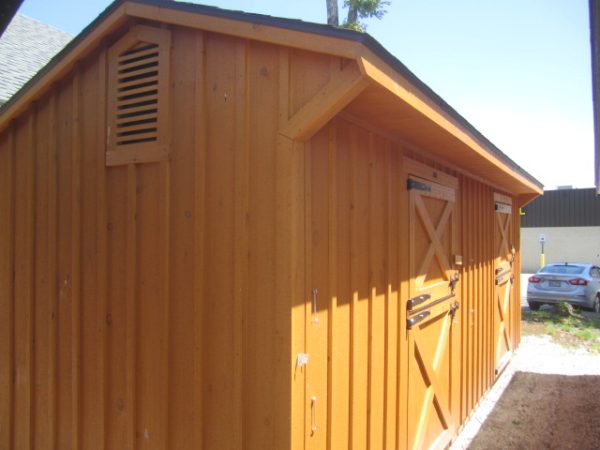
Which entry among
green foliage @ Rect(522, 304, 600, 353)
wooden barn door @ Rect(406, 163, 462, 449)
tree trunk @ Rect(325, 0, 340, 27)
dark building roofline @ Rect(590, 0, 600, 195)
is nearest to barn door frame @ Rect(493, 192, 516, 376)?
dark building roofline @ Rect(590, 0, 600, 195)

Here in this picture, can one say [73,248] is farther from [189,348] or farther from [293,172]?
[293,172]

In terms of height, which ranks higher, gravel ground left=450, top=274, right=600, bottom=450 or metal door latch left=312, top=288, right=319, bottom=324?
metal door latch left=312, top=288, right=319, bottom=324

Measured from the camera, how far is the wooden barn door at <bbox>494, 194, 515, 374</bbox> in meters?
7.05

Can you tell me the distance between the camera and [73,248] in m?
3.14

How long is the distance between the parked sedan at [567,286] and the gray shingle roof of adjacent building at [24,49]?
43.2 ft

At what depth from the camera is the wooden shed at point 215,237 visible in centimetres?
232

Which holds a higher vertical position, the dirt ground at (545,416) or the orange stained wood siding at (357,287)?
the orange stained wood siding at (357,287)

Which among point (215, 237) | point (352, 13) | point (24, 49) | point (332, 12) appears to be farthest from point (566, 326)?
Result: point (24, 49)

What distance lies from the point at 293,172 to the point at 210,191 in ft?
1.85

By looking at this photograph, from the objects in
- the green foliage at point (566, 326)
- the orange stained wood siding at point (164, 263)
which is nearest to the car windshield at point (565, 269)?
the green foliage at point (566, 326)

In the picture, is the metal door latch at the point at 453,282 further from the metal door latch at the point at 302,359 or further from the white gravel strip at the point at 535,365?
the metal door latch at the point at 302,359

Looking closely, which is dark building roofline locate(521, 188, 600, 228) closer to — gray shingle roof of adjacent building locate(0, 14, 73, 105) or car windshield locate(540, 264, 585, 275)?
car windshield locate(540, 264, 585, 275)

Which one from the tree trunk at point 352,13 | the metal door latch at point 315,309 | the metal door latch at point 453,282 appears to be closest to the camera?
the metal door latch at point 315,309

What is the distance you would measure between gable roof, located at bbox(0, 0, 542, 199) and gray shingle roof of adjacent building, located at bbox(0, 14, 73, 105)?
3187mm
